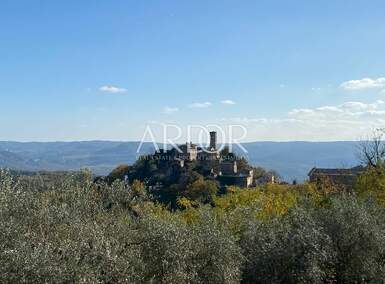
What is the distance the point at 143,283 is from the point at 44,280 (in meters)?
3.69

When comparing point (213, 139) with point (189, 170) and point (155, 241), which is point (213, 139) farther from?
point (155, 241)

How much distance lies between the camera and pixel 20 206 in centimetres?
1366

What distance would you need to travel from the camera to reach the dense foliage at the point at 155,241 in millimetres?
12180

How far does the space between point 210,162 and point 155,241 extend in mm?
111323

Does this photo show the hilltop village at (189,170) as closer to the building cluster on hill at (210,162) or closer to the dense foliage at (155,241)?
the building cluster on hill at (210,162)

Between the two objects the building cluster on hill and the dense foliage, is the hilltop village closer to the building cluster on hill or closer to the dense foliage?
the building cluster on hill

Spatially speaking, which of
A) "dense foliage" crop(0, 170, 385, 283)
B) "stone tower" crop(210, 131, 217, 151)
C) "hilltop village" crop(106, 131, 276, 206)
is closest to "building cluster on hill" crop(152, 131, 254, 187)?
"hilltop village" crop(106, 131, 276, 206)

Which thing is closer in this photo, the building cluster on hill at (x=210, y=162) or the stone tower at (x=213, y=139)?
the building cluster on hill at (x=210, y=162)

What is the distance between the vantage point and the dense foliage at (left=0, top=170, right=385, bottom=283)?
480 inches

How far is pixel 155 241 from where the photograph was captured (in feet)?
48.3

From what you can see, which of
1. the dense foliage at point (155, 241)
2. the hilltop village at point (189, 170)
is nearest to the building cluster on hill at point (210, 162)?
the hilltop village at point (189, 170)

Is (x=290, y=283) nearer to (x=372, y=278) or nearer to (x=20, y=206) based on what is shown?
(x=372, y=278)

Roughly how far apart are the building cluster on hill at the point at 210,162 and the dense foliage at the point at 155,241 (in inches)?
3489

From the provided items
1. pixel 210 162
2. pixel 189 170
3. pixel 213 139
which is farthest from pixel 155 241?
pixel 213 139
